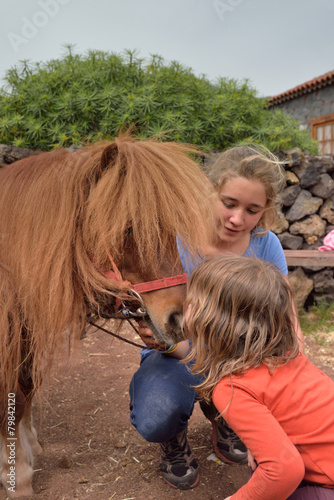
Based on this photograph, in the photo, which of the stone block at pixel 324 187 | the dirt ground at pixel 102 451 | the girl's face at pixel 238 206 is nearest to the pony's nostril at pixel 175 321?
the dirt ground at pixel 102 451

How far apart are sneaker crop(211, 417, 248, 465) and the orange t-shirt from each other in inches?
34.9

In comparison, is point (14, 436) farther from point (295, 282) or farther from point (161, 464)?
point (295, 282)

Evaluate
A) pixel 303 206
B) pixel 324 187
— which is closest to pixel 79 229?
pixel 303 206

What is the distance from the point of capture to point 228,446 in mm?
2068

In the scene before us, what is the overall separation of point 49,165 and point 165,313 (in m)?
0.80

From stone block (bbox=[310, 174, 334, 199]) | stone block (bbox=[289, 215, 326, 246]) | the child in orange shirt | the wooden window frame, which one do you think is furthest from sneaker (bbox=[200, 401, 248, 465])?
the wooden window frame

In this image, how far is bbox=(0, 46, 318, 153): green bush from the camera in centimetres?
434

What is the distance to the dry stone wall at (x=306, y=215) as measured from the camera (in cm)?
480

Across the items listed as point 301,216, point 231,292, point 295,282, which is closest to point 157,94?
point 301,216

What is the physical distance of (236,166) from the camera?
192 centimetres

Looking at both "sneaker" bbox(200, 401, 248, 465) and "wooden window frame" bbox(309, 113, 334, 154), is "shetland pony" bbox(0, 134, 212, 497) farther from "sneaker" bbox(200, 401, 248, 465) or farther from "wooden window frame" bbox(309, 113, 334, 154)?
"wooden window frame" bbox(309, 113, 334, 154)

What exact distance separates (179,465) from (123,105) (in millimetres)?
3746

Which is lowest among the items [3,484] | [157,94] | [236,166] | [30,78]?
[3,484]

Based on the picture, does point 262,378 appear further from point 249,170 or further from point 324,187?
point 324,187
